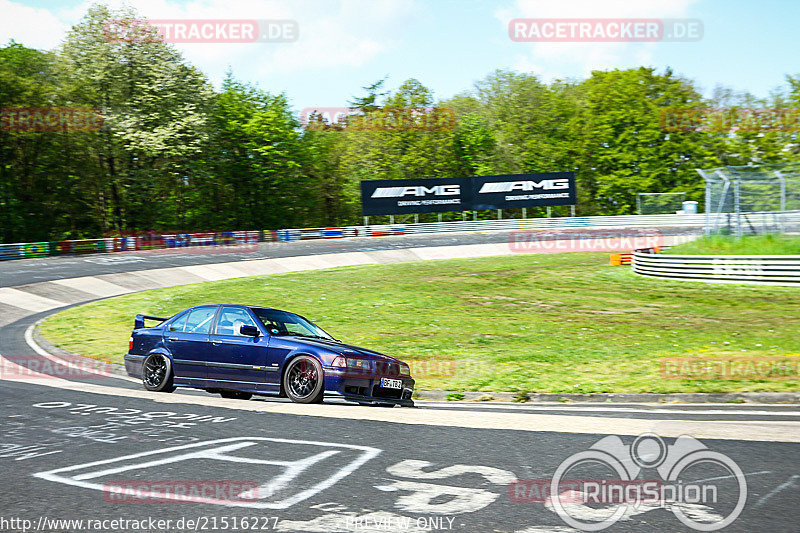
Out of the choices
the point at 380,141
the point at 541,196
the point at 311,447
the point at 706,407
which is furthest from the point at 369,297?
the point at 380,141

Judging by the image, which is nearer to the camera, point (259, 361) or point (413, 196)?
point (259, 361)

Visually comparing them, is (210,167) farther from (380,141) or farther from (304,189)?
(380,141)

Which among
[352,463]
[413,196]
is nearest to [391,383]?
[352,463]

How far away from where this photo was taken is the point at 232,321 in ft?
37.1

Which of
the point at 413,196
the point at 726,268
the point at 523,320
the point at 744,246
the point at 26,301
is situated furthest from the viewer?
the point at 413,196

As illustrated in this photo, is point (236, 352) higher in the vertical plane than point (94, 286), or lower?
higher

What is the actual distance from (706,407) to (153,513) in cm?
778

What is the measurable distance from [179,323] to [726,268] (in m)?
20.7

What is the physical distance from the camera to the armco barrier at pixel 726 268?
24297mm

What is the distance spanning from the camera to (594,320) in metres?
19.7

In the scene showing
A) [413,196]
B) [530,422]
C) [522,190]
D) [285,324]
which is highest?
[522,190]

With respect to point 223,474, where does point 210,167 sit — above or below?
above

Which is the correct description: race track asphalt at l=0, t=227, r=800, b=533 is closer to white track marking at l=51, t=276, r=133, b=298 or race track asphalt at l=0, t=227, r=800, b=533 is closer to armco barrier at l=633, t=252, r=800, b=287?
armco barrier at l=633, t=252, r=800, b=287

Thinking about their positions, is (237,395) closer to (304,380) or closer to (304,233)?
(304,380)
